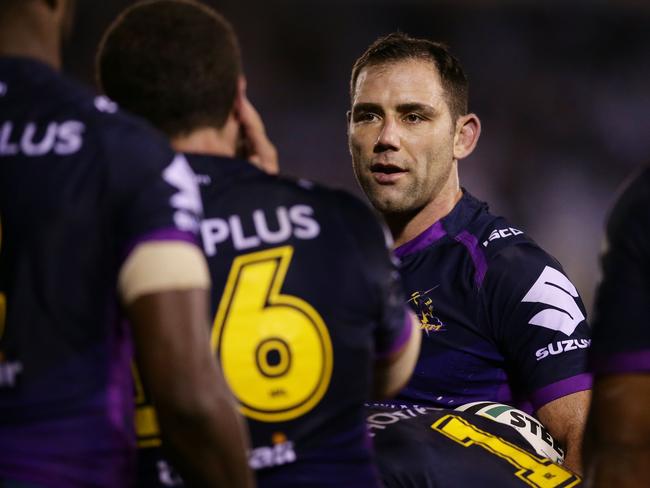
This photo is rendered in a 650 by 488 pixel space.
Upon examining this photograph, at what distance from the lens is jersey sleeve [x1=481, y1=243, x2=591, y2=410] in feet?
11.4

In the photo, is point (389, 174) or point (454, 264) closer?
point (454, 264)

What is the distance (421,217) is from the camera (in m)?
4.02

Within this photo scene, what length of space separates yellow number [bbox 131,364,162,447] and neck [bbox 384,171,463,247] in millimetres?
1972

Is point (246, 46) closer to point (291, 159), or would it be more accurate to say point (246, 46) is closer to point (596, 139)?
point (291, 159)

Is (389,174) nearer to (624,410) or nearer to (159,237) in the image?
(624,410)

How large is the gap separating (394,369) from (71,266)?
0.84 meters

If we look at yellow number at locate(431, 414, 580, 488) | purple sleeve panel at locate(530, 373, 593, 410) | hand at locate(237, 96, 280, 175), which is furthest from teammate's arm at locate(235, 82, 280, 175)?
purple sleeve panel at locate(530, 373, 593, 410)

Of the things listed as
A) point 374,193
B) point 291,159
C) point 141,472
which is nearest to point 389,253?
point 141,472

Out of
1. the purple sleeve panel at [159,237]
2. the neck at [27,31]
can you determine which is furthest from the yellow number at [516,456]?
the neck at [27,31]

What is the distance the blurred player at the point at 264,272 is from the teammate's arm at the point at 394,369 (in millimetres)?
149

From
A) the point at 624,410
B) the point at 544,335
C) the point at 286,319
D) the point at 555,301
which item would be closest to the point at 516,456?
the point at 544,335

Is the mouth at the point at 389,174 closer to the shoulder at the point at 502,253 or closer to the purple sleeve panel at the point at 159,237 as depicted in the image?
the shoulder at the point at 502,253

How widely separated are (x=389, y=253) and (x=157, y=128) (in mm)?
579

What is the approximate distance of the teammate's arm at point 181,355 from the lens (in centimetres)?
190
